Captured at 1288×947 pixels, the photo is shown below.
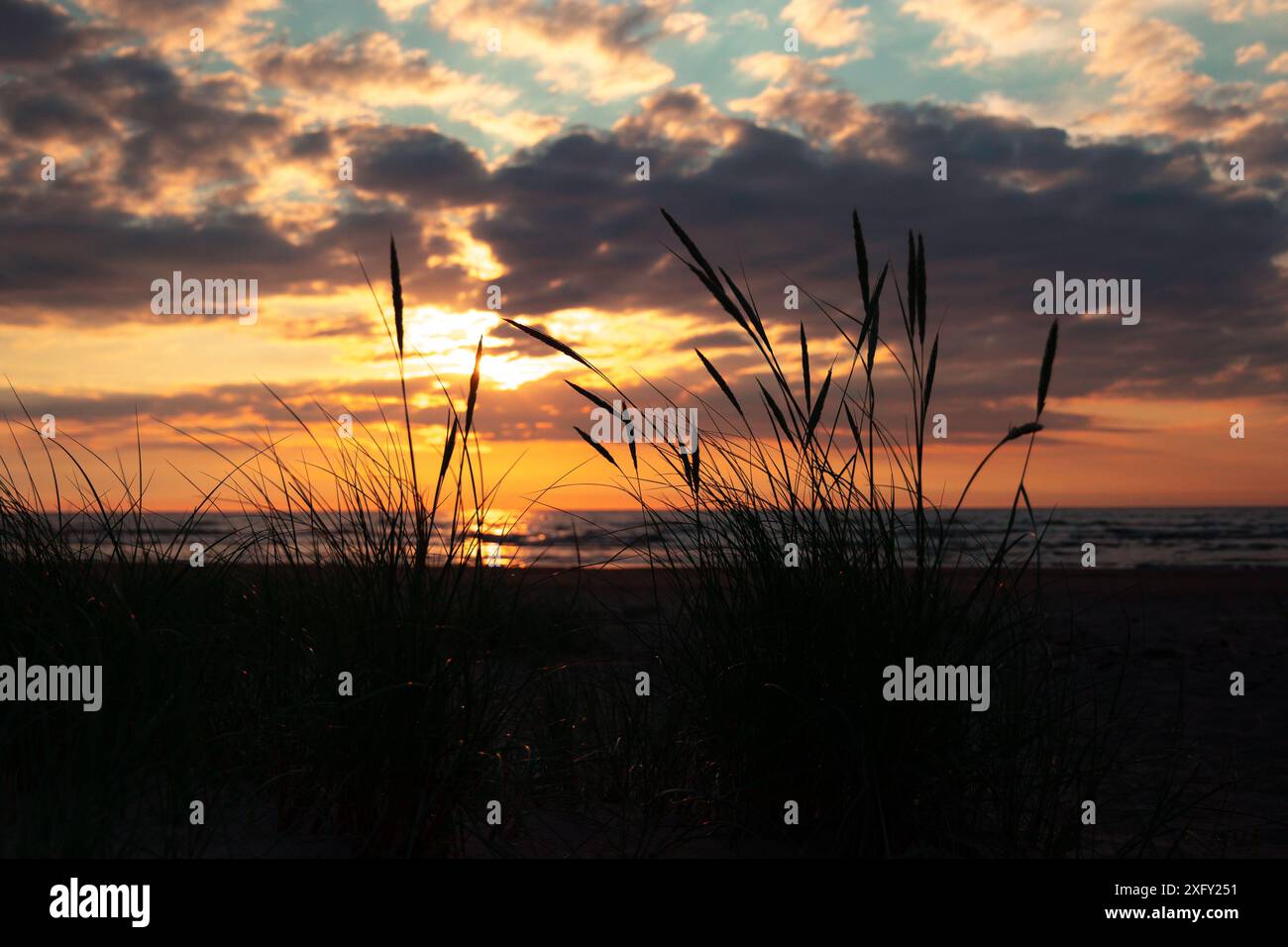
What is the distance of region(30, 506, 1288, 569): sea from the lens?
9.53ft

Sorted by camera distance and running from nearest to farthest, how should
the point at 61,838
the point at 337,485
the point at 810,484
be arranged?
the point at 61,838 → the point at 810,484 → the point at 337,485

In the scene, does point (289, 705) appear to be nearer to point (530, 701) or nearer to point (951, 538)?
point (530, 701)

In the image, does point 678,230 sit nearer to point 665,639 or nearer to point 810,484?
point 810,484

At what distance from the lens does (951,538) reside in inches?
114

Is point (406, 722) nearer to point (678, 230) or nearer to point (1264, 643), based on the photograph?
point (678, 230)

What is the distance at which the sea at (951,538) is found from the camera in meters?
2.90

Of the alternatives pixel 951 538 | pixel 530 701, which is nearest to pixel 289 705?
pixel 530 701

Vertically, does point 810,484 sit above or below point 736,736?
above

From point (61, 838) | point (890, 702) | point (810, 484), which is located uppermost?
point (810, 484)

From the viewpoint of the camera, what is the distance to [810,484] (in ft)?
8.78
